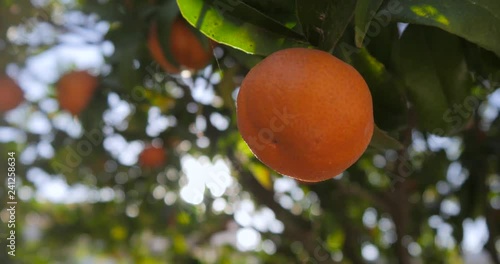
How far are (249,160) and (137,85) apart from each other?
0.75 meters

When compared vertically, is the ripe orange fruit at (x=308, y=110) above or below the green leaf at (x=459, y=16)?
below

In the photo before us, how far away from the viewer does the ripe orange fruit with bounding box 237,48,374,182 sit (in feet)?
2.28

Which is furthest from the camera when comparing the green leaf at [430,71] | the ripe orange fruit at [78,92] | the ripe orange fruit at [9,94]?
the ripe orange fruit at [9,94]

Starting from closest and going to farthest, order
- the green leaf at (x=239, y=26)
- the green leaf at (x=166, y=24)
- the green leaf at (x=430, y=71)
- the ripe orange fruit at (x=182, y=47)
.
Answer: the green leaf at (x=239, y=26) < the green leaf at (x=430, y=71) < the green leaf at (x=166, y=24) < the ripe orange fruit at (x=182, y=47)

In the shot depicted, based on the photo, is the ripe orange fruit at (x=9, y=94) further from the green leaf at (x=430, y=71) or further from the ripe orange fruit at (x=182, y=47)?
the green leaf at (x=430, y=71)

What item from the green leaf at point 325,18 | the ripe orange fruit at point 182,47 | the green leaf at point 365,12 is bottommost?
the ripe orange fruit at point 182,47

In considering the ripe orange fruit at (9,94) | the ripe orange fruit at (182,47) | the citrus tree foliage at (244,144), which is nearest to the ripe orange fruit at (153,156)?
the citrus tree foliage at (244,144)

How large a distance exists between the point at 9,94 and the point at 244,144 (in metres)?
1.07

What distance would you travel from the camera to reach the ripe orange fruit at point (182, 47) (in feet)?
4.63

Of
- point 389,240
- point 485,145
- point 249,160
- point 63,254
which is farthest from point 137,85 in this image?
point 63,254

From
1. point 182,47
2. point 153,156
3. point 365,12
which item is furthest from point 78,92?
point 365,12

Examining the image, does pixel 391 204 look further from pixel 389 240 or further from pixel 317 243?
pixel 389 240

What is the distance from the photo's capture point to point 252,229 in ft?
7.72

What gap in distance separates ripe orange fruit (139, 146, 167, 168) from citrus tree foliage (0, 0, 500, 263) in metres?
0.04
